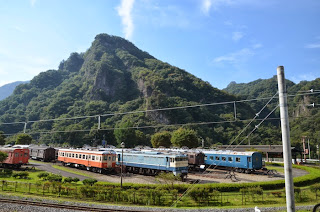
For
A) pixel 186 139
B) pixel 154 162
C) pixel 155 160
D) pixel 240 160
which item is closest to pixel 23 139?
pixel 186 139

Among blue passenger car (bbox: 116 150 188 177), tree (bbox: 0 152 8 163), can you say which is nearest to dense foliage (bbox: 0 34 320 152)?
blue passenger car (bbox: 116 150 188 177)

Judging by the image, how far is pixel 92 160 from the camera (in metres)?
30.2

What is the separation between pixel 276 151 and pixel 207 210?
116ft

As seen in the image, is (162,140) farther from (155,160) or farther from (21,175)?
(21,175)

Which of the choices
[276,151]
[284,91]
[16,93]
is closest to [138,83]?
[16,93]

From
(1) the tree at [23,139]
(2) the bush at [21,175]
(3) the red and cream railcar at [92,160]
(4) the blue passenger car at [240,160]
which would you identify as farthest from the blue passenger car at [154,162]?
(1) the tree at [23,139]

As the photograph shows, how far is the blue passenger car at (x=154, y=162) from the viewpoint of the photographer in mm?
25781

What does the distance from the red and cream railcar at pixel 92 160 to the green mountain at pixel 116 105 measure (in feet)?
103

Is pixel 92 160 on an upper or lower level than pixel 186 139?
lower

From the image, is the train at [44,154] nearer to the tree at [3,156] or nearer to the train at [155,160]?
the train at [155,160]

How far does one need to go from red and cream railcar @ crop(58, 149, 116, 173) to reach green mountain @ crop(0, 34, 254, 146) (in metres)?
31.4

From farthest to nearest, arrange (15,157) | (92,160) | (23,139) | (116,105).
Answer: (116,105) < (23,139) < (15,157) < (92,160)

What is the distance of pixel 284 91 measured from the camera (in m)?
6.43

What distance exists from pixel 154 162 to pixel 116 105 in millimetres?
86301
